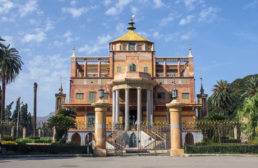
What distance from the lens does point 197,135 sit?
36688mm

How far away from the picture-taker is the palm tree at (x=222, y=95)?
54.1 metres

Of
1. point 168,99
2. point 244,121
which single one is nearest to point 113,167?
point 244,121

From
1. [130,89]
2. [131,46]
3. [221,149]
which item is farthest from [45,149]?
[131,46]

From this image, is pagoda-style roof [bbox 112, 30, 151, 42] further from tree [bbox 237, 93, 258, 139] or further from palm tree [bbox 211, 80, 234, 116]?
tree [bbox 237, 93, 258, 139]

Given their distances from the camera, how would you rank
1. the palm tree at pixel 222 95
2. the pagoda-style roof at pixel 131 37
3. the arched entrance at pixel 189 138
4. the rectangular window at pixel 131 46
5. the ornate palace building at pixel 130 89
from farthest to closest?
the palm tree at pixel 222 95
the pagoda-style roof at pixel 131 37
the rectangular window at pixel 131 46
the ornate palace building at pixel 130 89
the arched entrance at pixel 189 138

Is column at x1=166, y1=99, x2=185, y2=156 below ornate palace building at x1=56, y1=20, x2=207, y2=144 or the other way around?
below

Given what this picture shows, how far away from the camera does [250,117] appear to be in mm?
21016

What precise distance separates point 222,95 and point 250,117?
34227 mm

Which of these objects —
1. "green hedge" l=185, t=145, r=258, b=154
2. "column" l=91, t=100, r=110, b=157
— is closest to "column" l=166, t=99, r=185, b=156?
"green hedge" l=185, t=145, r=258, b=154

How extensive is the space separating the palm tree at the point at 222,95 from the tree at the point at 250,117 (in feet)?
109

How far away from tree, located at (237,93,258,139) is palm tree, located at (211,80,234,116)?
Result: 33335 millimetres

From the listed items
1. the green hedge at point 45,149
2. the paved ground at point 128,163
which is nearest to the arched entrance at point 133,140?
the green hedge at point 45,149

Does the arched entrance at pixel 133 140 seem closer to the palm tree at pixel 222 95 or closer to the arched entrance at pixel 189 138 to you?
the arched entrance at pixel 189 138

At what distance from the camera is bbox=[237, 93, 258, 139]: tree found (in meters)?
21.0
